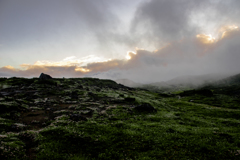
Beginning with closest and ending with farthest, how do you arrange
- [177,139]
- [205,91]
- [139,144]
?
1. [139,144]
2. [177,139]
3. [205,91]

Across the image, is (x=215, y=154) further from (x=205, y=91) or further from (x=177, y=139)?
(x=205, y=91)

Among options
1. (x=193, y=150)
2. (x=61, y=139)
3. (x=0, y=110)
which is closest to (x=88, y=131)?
(x=61, y=139)

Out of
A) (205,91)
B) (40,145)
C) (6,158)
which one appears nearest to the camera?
(6,158)

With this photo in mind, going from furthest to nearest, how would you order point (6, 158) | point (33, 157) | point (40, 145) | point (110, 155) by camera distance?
point (40, 145), point (110, 155), point (33, 157), point (6, 158)

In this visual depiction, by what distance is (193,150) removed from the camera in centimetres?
1234

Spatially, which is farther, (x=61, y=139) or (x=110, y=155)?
(x=61, y=139)

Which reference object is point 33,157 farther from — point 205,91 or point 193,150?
point 205,91

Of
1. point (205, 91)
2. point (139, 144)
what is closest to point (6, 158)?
point (139, 144)

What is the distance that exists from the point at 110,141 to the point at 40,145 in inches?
291

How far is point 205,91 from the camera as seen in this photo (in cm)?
15400

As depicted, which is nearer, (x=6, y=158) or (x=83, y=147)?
(x=6, y=158)

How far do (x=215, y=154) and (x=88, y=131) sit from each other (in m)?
14.8

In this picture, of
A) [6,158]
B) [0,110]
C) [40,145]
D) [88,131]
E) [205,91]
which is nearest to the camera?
[6,158]

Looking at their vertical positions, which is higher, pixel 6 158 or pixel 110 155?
pixel 6 158
